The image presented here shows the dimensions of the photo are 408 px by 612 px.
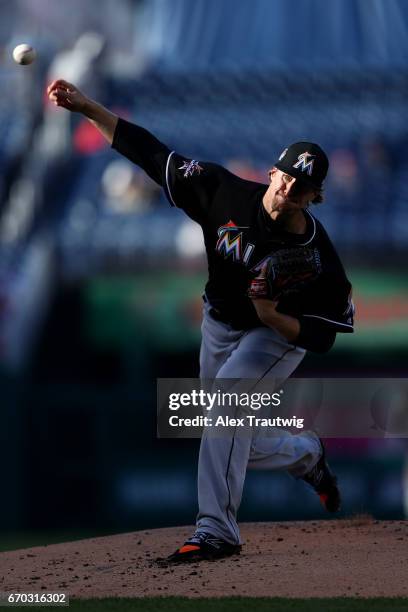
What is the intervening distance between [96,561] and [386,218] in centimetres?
751

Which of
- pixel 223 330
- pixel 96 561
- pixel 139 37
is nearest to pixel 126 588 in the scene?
pixel 96 561

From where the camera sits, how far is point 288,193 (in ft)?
14.4

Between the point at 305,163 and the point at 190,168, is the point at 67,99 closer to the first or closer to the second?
the point at 190,168

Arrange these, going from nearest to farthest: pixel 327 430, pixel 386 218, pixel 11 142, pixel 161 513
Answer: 1. pixel 161 513
2. pixel 327 430
3. pixel 386 218
4. pixel 11 142

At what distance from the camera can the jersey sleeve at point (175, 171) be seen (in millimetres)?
4613

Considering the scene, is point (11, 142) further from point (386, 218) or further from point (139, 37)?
point (386, 218)

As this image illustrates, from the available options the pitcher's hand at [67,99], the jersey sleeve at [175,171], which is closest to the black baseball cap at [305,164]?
the jersey sleeve at [175,171]

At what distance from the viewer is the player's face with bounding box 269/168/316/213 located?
14.4 ft

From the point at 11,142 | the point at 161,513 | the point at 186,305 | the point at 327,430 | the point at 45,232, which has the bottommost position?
the point at 161,513

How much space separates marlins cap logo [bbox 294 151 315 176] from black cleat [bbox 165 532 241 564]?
4.73 feet

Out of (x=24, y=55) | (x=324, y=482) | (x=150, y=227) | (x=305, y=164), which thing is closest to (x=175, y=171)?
(x=305, y=164)

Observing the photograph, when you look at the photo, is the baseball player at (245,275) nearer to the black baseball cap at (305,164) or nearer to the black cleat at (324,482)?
the black baseball cap at (305,164)

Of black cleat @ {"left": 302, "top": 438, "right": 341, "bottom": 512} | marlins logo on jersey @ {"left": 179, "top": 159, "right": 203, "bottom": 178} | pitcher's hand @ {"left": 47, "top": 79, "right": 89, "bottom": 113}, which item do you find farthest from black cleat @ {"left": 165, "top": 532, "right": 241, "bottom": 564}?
pitcher's hand @ {"left": 47, "top": 79, "right": 89, "bottom": 113}

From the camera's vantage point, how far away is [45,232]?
12.4 meters
